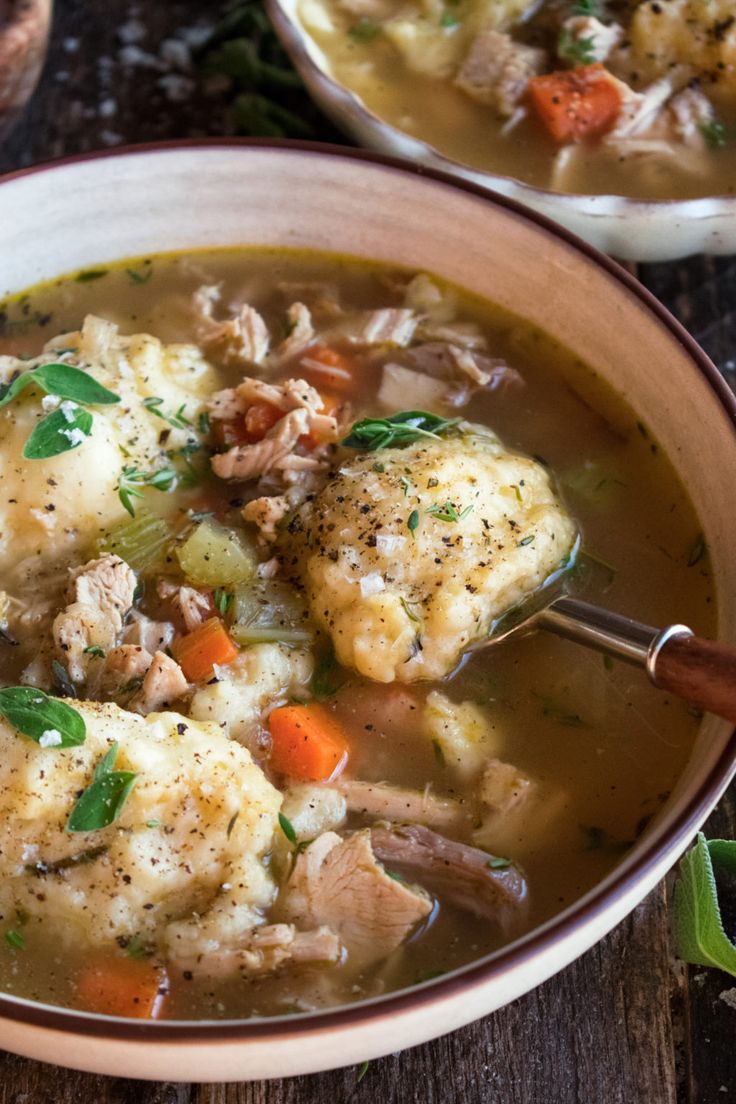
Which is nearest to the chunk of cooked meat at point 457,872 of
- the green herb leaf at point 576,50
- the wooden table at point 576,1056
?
the wooden table at point 576,1056

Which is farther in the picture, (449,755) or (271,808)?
(449,755)

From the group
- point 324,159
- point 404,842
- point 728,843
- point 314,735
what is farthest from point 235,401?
point 728,843

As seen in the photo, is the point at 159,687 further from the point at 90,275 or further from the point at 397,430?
the point at 90,275

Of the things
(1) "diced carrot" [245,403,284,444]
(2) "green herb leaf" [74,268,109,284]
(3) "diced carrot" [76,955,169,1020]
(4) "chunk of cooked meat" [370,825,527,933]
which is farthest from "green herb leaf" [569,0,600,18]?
(3) "diced carrot" [76,955,169,1020]

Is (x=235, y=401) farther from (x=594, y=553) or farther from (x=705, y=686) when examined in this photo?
(x=705, y=686)

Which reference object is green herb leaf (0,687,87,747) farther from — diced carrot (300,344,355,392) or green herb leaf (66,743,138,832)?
diced carrot (300,344,355,392)
